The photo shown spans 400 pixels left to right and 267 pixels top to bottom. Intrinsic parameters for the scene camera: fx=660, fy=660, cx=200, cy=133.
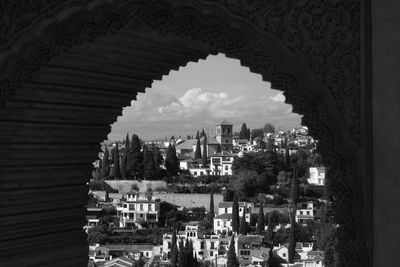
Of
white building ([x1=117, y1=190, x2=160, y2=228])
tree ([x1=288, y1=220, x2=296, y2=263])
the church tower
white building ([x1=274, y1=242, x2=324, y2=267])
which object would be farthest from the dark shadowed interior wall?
the church tower

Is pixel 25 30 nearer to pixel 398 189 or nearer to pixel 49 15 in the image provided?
pixel 49 15

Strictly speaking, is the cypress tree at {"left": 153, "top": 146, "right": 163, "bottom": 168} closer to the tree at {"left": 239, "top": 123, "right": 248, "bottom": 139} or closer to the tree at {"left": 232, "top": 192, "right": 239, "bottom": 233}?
the tree at {"left": 232, "top": 192, "right": 239, "bottom": 233}

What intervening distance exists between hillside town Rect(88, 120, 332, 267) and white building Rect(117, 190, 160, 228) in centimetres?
6

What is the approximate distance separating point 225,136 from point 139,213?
22.0 meters

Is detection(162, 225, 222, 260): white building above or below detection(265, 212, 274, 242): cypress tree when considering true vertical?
below

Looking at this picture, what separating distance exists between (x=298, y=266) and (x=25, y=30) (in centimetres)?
Result: 2685

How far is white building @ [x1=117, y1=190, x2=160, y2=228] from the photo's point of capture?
37281 millimetres

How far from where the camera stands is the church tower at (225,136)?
57.9 meters

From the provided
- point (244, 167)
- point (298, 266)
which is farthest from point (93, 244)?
point (244, 167)

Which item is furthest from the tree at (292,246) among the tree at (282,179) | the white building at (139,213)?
the tree at (282,179)

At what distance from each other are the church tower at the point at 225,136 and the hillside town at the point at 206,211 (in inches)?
188

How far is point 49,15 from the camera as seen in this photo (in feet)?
7.20

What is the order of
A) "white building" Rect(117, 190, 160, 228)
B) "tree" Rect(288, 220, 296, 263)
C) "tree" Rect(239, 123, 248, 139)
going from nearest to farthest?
"tree" Rect(288, 220, 296, 263) < "white building" Rect(117, 190, 160, 228) < "tree" Rect(239, 123, 248, 139)

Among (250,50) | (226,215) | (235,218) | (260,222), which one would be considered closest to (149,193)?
(226,215)
